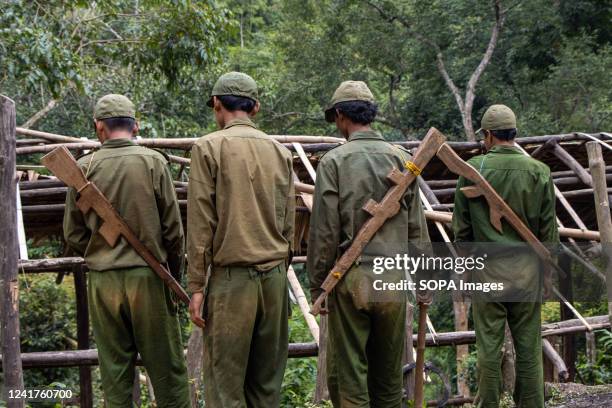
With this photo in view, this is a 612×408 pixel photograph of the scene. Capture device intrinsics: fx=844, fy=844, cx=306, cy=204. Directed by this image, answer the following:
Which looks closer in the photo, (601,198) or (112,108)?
(112,108)

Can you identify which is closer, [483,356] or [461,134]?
[483,356]

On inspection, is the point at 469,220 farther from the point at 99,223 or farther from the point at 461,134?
the point at 461,134

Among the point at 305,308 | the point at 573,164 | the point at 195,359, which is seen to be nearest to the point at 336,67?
the point at 573,164

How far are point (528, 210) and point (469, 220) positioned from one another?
337 mm

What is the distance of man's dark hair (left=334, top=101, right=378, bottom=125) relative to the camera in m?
4.27

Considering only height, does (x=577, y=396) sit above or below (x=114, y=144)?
below

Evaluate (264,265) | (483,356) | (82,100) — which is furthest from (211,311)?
(82,100)

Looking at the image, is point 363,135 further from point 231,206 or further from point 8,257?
point 8,257

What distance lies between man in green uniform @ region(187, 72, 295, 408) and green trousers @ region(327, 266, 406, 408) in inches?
11.9

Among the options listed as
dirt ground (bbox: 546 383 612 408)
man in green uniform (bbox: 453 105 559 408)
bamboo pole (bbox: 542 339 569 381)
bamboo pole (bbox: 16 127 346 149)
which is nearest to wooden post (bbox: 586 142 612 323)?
dirt ground (bbox: 546 383 612 408)

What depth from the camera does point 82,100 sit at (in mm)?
13664

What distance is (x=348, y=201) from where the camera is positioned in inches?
164

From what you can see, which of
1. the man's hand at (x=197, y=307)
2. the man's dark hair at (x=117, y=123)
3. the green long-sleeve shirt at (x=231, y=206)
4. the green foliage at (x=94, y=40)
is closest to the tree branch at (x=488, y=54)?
the green foliage at (x=94, y=40)

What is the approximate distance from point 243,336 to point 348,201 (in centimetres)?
83
